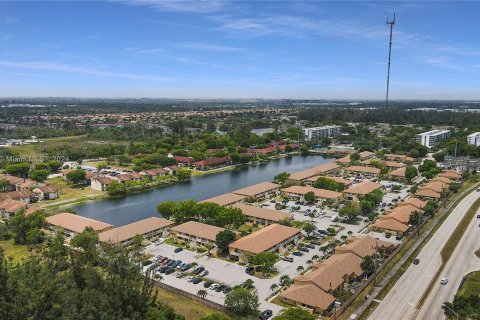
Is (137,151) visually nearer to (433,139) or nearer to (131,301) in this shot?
(131,301)

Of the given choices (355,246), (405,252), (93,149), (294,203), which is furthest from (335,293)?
(93,149)

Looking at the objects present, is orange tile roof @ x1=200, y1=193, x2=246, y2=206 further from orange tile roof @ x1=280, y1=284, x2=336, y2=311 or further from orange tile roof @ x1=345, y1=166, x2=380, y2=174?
orange tile roof @ x1=345, y1=166, x2=380, y2=174

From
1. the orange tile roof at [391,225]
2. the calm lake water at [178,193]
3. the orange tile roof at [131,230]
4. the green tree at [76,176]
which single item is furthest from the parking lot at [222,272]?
the green tree at [76,176]

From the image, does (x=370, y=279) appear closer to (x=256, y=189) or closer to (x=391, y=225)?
(x=391, y=225)

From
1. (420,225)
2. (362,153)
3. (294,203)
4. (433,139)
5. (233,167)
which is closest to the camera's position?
(420,225)

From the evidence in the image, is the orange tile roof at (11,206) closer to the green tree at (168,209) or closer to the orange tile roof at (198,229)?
the green tree at (168,209)
